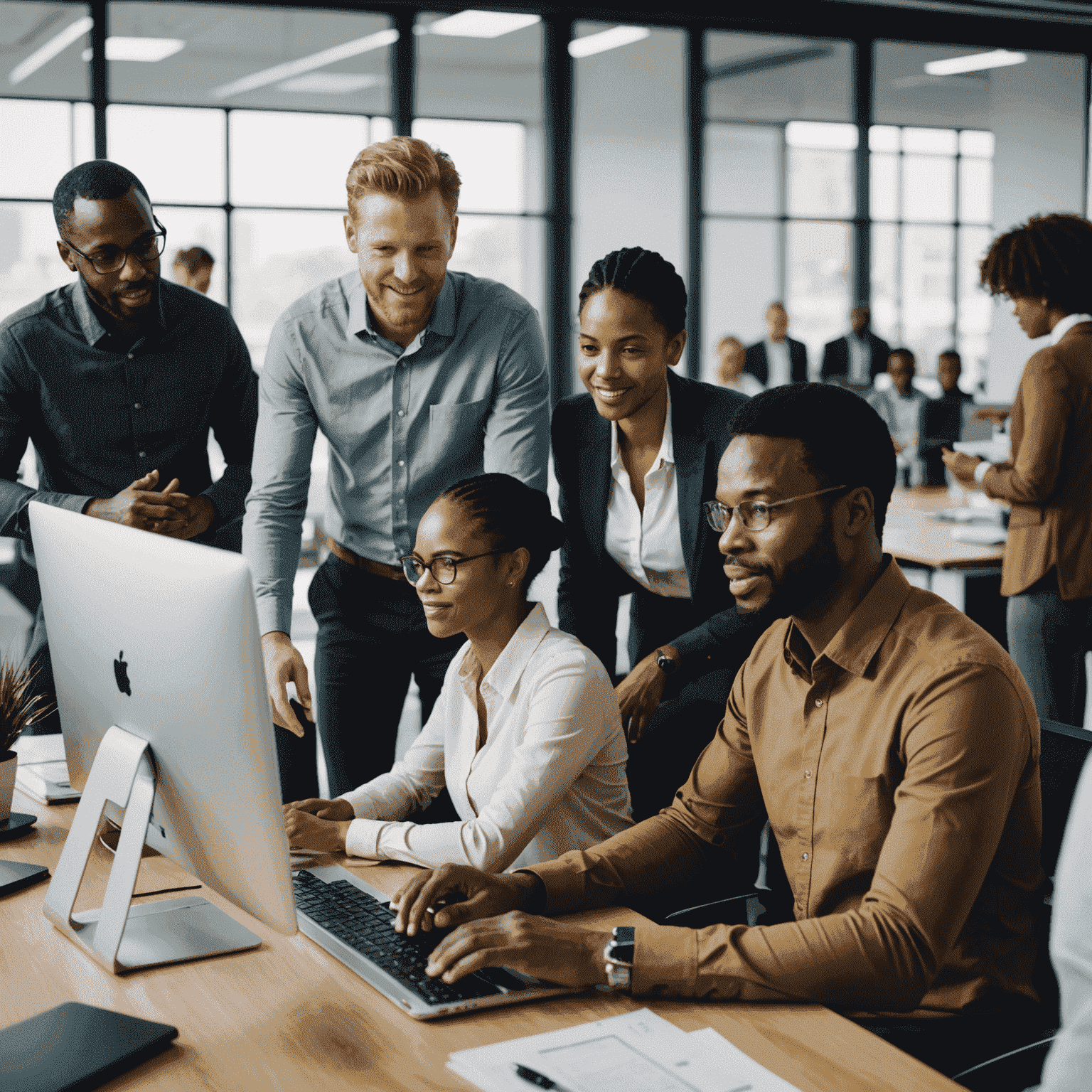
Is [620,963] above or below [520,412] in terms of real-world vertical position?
below

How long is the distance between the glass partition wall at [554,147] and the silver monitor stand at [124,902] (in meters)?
6.83

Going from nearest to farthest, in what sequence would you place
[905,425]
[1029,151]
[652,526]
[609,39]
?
1. [652,526]
2. [905,425]
3. [609,39]
4. [1029,151]

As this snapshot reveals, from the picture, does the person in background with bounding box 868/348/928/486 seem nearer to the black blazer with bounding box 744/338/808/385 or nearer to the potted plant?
the black blazer with bounding box 744/338/808/385

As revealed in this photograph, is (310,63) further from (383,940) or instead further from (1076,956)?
(1076,956)

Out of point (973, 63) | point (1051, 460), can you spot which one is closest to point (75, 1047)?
point (1051, 460)

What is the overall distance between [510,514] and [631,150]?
27.9 feet

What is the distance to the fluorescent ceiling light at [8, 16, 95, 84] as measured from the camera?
7902 mm

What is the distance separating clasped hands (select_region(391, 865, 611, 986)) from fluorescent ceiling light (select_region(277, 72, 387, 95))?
8.27 metres

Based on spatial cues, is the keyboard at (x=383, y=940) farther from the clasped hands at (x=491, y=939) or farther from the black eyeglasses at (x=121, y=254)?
the black eyeglasses at (x=121, y=254)

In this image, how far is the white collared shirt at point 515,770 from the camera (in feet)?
5.64

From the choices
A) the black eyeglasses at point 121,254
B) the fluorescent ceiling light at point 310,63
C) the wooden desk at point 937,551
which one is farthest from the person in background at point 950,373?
the black eyeglasses at point 121,254

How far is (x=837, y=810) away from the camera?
1513mm

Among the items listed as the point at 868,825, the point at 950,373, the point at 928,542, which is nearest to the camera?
the point at 868,825

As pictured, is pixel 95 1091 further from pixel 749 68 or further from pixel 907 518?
pixel 749 68
